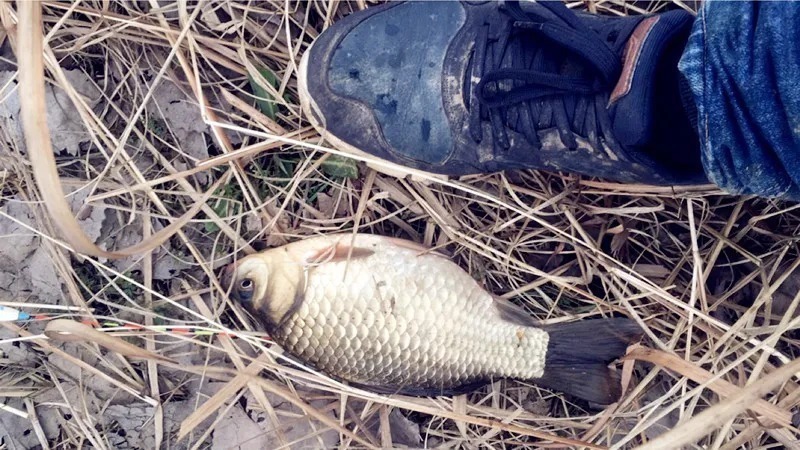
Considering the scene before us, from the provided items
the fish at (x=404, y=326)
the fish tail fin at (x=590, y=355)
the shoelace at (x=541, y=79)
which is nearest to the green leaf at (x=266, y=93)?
the fish at (x=404, y=326)

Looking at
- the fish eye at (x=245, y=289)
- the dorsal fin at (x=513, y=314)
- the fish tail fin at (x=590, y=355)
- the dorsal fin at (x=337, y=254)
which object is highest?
the dorsal fin at (x=337, y=254)

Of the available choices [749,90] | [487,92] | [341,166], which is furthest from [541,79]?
[341,166]

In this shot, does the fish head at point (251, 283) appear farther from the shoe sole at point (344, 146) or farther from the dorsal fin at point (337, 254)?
the shoe sole at point (344, 146)

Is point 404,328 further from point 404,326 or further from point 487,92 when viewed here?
point 487,92

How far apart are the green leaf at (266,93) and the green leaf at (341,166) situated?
0.52 ft

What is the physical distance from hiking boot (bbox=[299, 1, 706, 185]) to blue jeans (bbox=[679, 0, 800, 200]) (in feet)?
0.46

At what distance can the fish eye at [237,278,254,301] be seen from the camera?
136 cm

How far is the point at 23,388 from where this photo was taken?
1.53 meters

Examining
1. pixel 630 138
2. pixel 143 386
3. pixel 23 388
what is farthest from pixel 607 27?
pixel 23 388

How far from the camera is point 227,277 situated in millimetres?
1398

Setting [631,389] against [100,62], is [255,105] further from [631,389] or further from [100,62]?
[631,389]

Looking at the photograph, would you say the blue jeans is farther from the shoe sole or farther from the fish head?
the fish head

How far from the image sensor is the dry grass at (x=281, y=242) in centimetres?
140

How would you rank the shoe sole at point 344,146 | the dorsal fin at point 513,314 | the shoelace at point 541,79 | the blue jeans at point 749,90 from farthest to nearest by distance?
the dorsal fin at point 513,314, the shoe sole at point 344,146, the shoelace at point 541,79, the blue jeans at point 749,90
